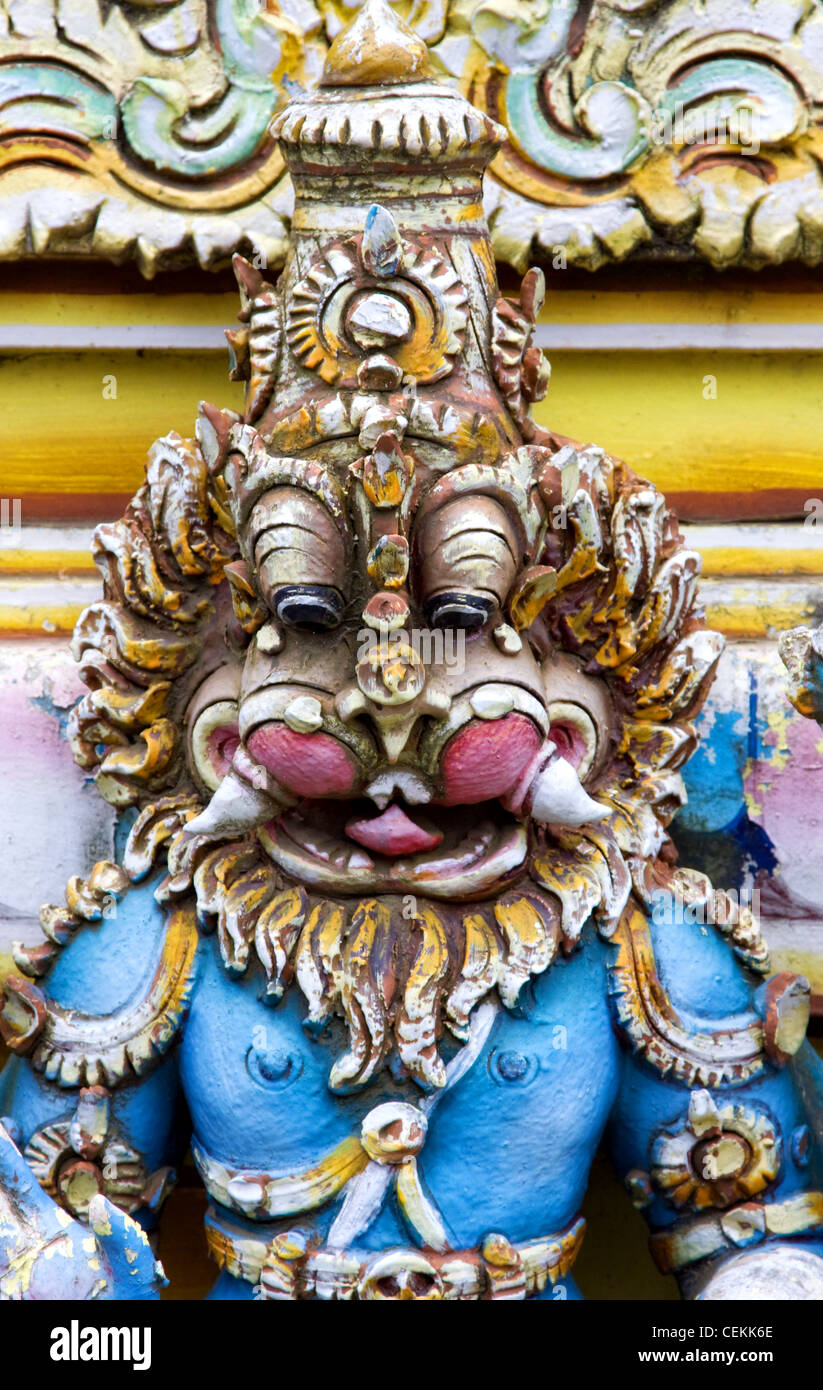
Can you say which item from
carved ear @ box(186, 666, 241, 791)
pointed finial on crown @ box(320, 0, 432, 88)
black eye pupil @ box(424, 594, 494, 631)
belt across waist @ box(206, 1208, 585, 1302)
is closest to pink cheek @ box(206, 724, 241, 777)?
carved ear @ box(186, 666, 241, 791)

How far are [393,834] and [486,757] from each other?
0.38 feet

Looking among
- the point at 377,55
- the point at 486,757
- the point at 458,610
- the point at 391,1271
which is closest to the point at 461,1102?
the point at 391,1271

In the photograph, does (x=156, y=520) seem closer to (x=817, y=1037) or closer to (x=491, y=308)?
(x=491, y=308)

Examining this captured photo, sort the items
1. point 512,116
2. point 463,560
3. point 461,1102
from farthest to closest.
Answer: point 512,116
point 461,1102
point 463,560

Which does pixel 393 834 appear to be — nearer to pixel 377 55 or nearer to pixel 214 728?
pixel 214 728

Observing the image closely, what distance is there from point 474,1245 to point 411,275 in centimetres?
86

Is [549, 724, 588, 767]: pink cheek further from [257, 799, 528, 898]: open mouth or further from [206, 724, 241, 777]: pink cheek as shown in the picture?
[206, 724, 241, 777]: pink cheek

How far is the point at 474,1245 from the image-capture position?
1.88 metres

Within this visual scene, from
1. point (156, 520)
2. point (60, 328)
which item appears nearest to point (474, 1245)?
point (156, 520)

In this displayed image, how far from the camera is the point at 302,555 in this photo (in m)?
1.75

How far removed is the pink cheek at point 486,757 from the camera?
1770mm

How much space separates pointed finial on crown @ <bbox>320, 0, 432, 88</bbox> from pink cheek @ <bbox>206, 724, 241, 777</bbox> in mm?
596

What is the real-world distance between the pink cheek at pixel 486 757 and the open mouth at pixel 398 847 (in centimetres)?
7

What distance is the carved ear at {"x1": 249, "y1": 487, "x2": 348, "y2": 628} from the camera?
5.75ft
